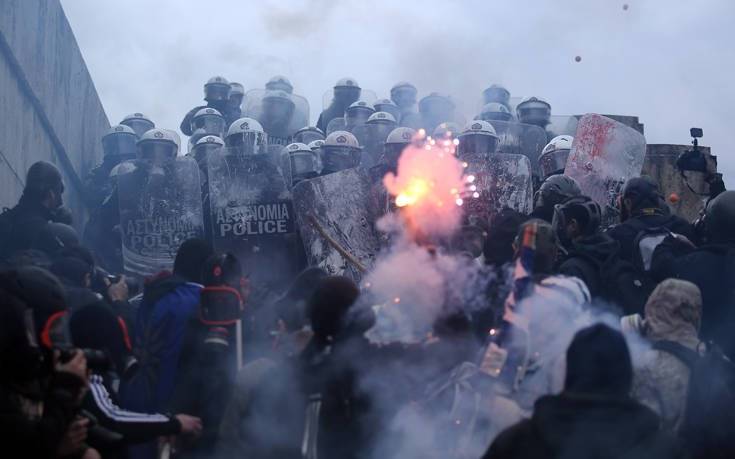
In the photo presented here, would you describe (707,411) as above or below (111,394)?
below

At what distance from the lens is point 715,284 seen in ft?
18.7

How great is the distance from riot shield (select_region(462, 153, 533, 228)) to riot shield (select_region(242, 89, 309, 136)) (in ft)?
29.4

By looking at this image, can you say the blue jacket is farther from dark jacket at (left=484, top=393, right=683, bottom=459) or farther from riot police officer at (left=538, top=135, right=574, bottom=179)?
riot police officer at (left=538, top=135, right=574, bottom=179)

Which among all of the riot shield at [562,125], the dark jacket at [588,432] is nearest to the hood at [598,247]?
the dark jacket at [588,432]

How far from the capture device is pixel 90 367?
4301mm

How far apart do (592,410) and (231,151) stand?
759 cm

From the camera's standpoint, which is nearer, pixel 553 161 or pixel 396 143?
pixel 553 161

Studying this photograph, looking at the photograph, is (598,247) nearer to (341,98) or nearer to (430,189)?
(430,189)

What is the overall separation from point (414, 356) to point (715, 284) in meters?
2.11

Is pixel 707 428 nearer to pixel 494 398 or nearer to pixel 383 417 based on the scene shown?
pixel 494 398

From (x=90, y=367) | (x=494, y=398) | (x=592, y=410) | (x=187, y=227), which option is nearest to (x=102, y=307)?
(x=90, y=367)

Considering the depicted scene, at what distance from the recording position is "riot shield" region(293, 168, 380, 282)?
9.18m

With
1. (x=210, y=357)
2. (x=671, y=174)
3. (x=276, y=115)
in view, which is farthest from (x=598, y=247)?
(x=276, y=115)

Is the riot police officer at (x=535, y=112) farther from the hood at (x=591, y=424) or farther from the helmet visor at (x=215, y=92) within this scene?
the hood at (x=591, y=424)
